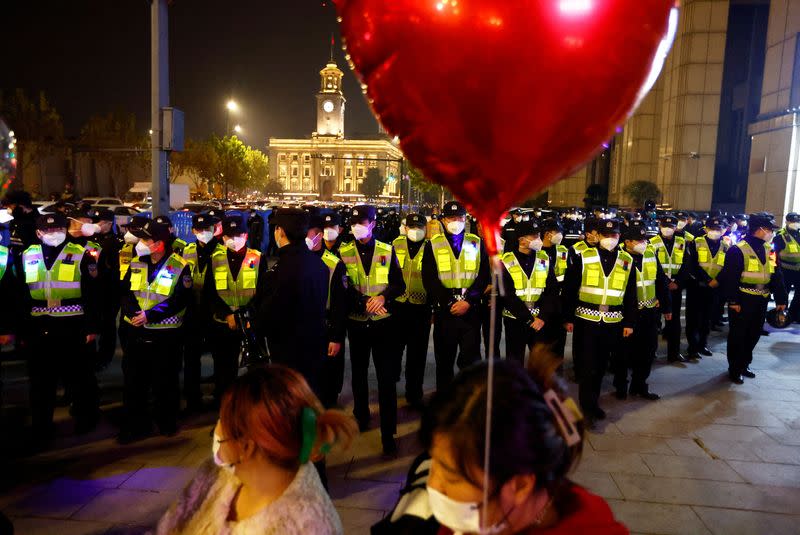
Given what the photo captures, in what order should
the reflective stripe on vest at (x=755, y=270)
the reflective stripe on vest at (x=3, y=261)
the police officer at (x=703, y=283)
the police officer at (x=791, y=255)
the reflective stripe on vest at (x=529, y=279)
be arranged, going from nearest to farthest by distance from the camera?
1. the reflective stripe on vest at (x=3, y=261)
2. the reflective stripe on vest at (x=529, y=279)
3. the reflective stripe on vest at (x=755, y=270)
4. the police officer at (x=703, y=283)
5. the police officer at (x=791, y=255)

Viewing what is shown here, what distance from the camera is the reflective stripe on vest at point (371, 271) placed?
5.82 metres

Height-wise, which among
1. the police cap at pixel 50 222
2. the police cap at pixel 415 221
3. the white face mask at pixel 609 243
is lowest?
the white face mask at pixel 609 243

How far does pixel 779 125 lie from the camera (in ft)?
67.2

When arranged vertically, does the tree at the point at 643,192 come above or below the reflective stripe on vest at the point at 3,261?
above

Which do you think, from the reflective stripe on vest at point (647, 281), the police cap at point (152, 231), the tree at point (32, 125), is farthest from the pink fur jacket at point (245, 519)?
the tree at point (32, 125)

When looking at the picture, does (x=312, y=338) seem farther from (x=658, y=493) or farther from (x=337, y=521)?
(x=658, y=493)

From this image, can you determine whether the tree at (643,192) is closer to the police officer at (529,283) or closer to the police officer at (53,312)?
the police officer at (529,283)

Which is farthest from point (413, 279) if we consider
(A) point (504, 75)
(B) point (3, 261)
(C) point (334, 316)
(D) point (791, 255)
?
(D) point (791, 255)

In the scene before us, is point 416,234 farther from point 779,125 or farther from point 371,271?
point 779,125

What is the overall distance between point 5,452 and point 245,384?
4.55 m

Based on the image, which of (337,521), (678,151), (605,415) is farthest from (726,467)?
(678,151)

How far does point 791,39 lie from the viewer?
2017 cm

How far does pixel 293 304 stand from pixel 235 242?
228 centimetres

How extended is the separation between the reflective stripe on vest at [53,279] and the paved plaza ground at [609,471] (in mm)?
1279
